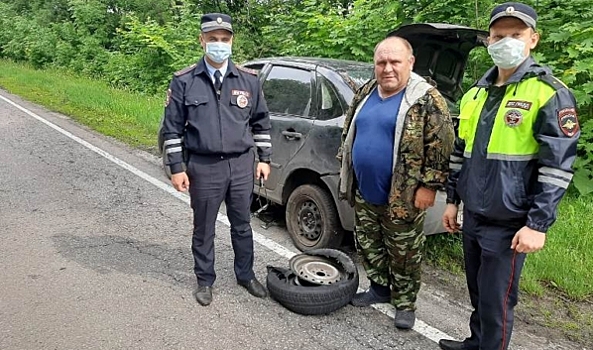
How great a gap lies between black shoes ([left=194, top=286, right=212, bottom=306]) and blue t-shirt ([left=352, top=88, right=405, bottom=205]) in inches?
53.4

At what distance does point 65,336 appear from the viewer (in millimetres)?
3240

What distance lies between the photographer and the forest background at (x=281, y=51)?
4.37m

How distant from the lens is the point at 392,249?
11.3 ft

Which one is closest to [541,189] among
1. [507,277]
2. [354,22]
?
[507,277]

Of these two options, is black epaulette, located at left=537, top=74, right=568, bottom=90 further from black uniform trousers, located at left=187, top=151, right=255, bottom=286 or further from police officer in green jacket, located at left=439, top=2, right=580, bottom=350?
black uniform trousers, located at left=187, top=151, right=255, bottom=286

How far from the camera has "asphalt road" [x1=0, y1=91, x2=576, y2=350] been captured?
327 cm

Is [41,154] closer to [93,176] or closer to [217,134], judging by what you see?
[93,176]

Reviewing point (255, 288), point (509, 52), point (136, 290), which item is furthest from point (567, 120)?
point (136, 290)

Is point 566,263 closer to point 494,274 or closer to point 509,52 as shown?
point 494,274

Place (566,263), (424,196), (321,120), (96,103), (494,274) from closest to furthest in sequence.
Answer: (494,274)
(424,196)
(566,263)
(321,120)
(96,103)

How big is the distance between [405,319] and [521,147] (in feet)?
4.98

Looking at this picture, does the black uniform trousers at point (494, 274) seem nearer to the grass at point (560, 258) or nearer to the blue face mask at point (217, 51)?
the grass at point (560, 258)

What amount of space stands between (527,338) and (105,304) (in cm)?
289

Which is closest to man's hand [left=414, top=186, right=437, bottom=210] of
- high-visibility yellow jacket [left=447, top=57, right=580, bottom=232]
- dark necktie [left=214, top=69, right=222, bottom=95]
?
high-visibility yellow jacket [left=447, top=57, right=580, bottom=232]
